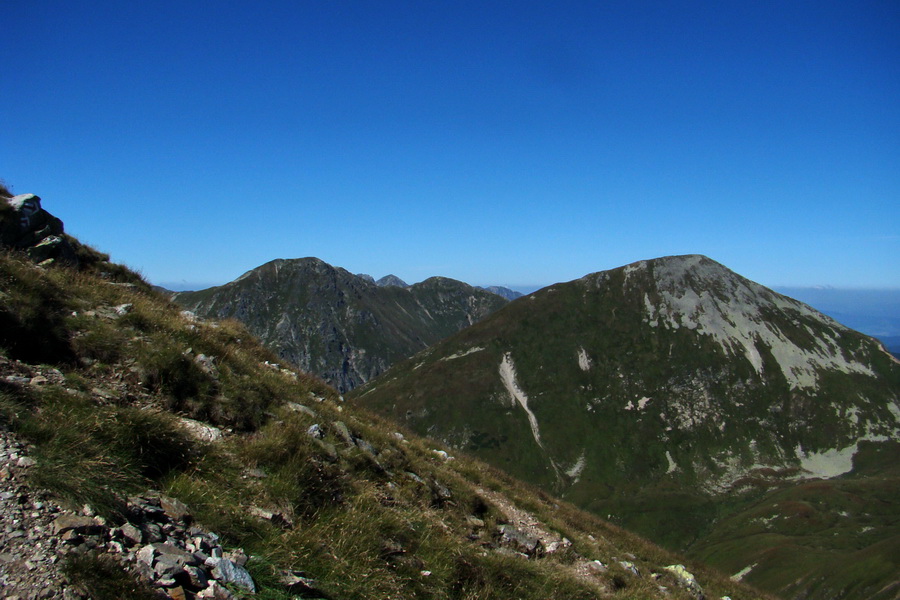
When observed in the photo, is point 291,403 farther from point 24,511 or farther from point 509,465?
point 509,465

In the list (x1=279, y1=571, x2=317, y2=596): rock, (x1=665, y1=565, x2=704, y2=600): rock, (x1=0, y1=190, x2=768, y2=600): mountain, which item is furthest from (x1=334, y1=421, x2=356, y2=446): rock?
(x1=665, y1=565, x2=704, y2=600): rock

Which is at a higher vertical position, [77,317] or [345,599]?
[77,317]

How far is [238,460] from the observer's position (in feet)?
26.8

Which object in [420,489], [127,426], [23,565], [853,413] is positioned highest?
[127,426]

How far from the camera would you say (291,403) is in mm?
12648

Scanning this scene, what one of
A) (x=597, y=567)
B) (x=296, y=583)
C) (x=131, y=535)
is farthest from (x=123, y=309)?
(x=597, y=567)

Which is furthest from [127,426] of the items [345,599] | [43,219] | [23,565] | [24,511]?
[43,219]

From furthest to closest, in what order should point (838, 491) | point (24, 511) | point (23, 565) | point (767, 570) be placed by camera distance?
point (838, 491), point (767, 570), point (24, 511), point (23, 565)

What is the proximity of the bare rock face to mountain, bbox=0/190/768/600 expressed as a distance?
508cm

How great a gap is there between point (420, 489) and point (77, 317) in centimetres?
881

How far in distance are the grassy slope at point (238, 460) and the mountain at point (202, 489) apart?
0.04 meters

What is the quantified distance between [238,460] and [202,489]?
1.22 meters

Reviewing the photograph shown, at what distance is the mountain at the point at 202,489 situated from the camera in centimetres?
505

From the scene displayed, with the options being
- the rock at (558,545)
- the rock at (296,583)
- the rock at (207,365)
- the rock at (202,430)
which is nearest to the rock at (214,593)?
the rock at (296,583)
